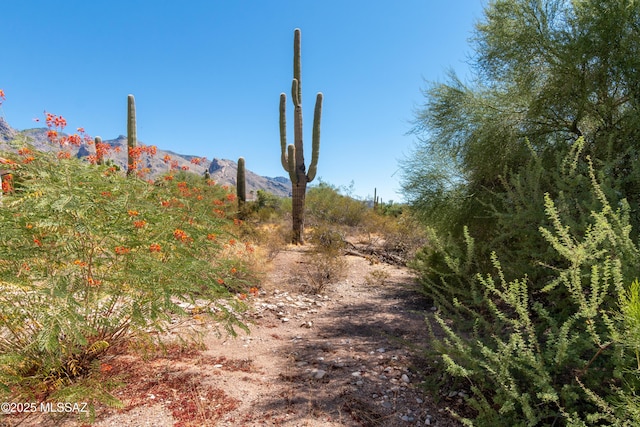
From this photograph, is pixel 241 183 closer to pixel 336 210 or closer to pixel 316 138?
pixel 336 210

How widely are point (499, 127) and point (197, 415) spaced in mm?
5089

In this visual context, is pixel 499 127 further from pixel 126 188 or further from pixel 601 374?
pixel 126 188

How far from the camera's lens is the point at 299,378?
335cm

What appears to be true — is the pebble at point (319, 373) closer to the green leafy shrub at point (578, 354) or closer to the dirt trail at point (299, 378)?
the dirt trail at point (299, 378)

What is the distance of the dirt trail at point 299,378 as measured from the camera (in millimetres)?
2621

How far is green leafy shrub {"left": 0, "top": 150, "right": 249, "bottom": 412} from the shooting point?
2.28 m

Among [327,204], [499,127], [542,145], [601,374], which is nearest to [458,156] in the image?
[499,127]

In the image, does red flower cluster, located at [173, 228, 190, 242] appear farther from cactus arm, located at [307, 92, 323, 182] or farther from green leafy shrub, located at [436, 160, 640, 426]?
cactus arm, located at [307, 92, 323, 182]

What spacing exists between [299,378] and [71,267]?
81.1 inches

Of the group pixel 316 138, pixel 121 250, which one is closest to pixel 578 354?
pixel 121 250

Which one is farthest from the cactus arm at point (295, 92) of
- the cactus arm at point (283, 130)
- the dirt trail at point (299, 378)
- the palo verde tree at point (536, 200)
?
the dirt trail at point (299, 378)

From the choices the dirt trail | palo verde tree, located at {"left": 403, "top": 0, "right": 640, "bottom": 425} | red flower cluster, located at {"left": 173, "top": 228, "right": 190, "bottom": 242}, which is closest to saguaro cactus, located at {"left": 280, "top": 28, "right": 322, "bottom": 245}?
palo verde tree, located at {"left": 403, "top": 0, "right": 640, "bottom": 425}

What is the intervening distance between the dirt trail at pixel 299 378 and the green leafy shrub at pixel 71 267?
1.60 feet

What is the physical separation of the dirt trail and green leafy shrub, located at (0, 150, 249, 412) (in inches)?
19.3
